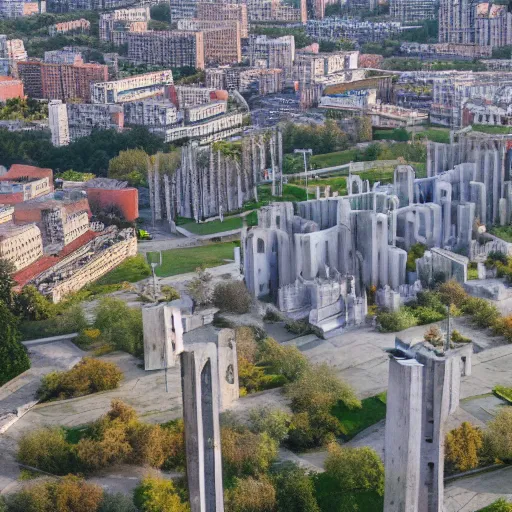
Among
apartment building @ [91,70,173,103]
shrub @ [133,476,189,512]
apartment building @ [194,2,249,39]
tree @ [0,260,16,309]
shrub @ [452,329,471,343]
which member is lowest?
shrub @ [133,476,189,512]

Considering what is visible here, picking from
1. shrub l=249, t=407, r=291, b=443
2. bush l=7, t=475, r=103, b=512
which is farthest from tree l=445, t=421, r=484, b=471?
bush l=7, t=475, r=103, b=512

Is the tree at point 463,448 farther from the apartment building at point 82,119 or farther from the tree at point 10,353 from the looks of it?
the apartment building at point 82,119

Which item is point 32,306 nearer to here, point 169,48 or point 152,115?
point 152,115

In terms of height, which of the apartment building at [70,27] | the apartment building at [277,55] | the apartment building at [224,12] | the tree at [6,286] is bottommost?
the tree at [6,286]

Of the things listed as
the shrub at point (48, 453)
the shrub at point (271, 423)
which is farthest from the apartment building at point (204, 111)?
the shrub at point (48, 453)

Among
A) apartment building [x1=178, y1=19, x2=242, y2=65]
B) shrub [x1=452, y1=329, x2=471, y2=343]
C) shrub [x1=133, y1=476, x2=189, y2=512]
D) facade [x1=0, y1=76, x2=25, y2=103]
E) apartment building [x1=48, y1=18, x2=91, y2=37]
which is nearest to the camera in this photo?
shrub [x1=133, y1=476, x2=189, y2=512]

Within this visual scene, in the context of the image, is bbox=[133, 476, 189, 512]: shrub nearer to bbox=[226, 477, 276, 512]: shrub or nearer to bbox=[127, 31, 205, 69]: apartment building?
bbox=[226, 477, 276, 512]: shrub
